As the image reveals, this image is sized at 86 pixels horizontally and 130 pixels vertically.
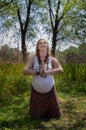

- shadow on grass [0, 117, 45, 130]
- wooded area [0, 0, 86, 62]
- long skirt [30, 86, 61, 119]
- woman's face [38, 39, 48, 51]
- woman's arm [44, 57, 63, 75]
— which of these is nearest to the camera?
shadow on grass [0, 117, 45, 130]

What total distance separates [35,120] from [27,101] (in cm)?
200

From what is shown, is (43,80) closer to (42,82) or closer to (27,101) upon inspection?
(42,82)

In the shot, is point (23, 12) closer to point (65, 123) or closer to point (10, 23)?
point (10, 23)

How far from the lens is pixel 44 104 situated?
5953mm

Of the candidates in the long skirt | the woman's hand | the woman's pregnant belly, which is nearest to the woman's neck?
the woman's hand

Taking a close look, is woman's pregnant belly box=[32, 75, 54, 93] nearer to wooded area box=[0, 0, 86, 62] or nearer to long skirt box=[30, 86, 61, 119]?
long skirt box=[30, 86, 61, 119]

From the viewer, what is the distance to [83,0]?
1086 inches

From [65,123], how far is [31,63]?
1.12 meters

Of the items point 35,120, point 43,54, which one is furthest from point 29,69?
point 35,120

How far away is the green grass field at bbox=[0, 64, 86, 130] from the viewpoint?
18.6 feet

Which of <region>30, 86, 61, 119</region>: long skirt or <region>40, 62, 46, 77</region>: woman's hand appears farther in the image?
<region>30, 86, 61, 119</region>: long skirt

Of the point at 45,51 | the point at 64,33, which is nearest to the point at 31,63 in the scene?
the point at 45,51

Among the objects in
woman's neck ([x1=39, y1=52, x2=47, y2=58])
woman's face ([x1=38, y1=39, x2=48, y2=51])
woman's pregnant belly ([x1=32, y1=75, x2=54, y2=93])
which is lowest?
woman's pregnant belly ([x1=32, y1=75, x2=54, y2=93])

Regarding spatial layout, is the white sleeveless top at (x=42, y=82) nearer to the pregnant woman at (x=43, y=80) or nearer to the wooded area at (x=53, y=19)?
the pregnant woman at (x=43, y=80)
